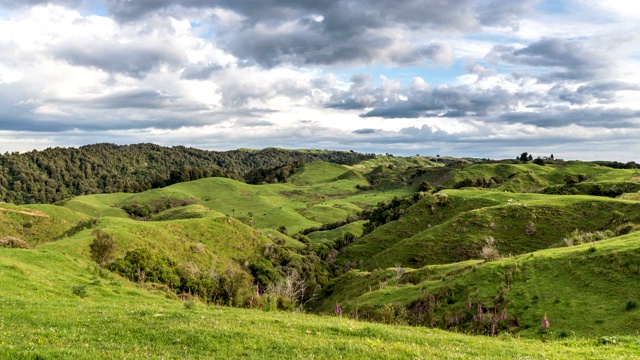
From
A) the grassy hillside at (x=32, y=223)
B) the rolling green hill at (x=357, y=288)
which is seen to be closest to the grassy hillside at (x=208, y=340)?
the rolling green hill at (x=357, y=288)

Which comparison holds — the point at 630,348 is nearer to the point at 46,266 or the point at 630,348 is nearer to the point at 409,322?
the point at 409,322

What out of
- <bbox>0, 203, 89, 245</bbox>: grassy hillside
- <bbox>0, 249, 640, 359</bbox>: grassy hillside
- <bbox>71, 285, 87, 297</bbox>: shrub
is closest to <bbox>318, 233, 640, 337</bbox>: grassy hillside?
<bbox>0, 249, 640, 359</bbox>: grassy hillside

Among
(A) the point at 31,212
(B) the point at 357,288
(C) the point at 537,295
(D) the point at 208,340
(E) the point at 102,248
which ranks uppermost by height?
(D) the point at 208,340

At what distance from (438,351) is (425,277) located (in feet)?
102

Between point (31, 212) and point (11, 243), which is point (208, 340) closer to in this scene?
point (11, 243)

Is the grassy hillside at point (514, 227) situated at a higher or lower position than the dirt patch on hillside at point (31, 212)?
higher

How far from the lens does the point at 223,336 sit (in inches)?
573

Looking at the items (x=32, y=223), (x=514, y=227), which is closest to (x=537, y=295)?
(x=514, y=227)

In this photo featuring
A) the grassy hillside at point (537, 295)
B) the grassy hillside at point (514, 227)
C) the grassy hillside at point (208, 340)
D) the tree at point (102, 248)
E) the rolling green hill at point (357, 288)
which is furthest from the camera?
the grassy hillside at point (514, 227)

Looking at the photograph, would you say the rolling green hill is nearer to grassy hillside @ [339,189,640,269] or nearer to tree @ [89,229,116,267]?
grassy hillside @ [339,189,640,269]

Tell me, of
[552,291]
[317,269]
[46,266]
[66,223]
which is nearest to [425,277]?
[552,291]

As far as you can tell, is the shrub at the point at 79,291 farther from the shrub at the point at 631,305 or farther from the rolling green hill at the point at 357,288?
the shrub at the point at 631,305

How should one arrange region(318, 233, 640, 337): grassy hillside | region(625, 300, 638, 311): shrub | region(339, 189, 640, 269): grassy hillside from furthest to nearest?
region(339, 189, 640, 269): grassy hillside
region(318, 233, 640, 337): grassy hillside
region(625, 300, 638, 311): shrub

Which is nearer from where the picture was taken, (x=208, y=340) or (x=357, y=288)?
(x=208, y=340)
